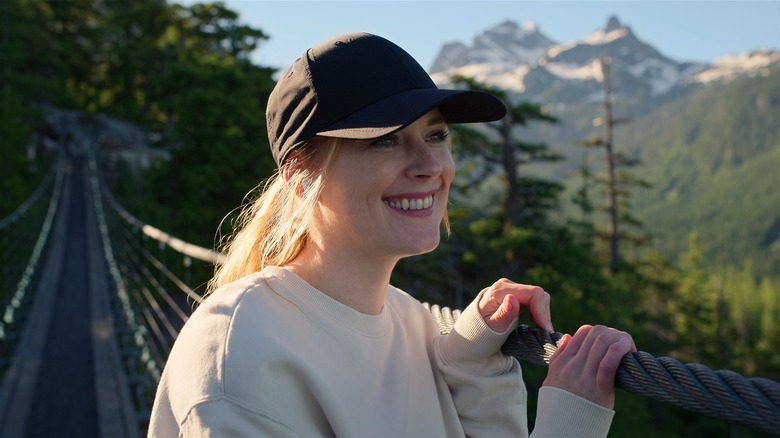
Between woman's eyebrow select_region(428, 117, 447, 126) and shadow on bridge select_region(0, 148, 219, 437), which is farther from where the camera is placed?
shadow on bridge select_region(0, 148, 219, 437)

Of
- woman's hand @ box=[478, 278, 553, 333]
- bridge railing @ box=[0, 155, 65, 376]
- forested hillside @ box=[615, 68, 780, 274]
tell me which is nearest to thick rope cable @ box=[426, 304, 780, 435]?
woman's hand @ box=[478, 278, 553, 333]

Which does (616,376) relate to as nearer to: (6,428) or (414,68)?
(414,68)

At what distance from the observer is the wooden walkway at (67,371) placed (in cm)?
342

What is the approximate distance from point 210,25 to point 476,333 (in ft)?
68.4

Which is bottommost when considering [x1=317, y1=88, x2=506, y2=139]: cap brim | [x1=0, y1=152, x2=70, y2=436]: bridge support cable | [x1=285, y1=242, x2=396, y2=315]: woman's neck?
[x1=0, y1=152, x2=70, y2=436]: bridge support cable

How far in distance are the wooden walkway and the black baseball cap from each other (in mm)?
2539

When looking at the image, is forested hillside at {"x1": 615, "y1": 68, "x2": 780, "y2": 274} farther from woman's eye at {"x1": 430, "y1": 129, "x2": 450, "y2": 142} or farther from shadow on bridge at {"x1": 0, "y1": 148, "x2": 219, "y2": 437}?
woman's eye at {"x1": 430, "y1": 129, "x2": 450, "y2": 142}

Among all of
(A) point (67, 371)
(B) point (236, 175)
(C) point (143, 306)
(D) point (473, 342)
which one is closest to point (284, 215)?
(D) point (473, 342)

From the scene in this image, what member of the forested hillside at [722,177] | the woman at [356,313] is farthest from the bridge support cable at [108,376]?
the forested hillside at [722,177]

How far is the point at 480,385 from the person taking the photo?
51.2 inches

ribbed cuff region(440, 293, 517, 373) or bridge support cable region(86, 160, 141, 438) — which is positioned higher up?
ribbed cuff region(440, 293, 517, 373)

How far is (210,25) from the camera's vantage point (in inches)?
811

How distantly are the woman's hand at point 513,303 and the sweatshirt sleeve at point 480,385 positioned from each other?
0.10 feet

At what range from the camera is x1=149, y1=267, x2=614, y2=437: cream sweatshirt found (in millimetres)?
986
